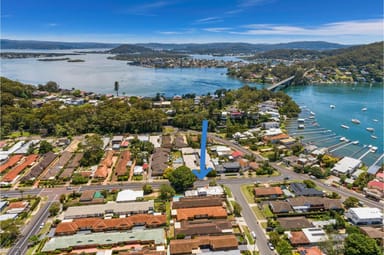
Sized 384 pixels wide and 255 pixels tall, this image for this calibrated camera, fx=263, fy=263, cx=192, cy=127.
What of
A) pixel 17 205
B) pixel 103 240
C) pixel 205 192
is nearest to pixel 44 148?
pixel 17 205

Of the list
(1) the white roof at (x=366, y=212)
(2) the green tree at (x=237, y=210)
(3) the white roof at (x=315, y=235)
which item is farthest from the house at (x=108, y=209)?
(1) the white roof at (x=366, y=212)

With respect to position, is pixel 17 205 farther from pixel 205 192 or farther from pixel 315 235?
pixel 315 235

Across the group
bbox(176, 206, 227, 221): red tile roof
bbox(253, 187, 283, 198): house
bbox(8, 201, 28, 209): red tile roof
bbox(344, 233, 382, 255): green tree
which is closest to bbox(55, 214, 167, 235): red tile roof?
bbox(176, 206, 227, 221): red tile roof

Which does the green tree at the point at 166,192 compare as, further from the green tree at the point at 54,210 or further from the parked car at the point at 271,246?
the parked car at the point at 271,246

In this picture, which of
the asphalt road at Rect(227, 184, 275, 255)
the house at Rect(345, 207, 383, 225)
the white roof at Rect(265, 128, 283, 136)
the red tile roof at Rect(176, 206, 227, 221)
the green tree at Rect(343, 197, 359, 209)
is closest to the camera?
the asphalt road at Rect(227, 184, 275, 255)

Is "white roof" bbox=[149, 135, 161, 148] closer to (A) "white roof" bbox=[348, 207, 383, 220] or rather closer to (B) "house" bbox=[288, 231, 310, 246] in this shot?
(B) "house" bbox=[288, 231, 310, 246]

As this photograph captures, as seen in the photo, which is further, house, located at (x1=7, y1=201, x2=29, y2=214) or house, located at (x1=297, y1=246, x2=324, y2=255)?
house, located at (x1=7, y1=201, x2=29, y2=214)

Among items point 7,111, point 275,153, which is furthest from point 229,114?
point 7,111
